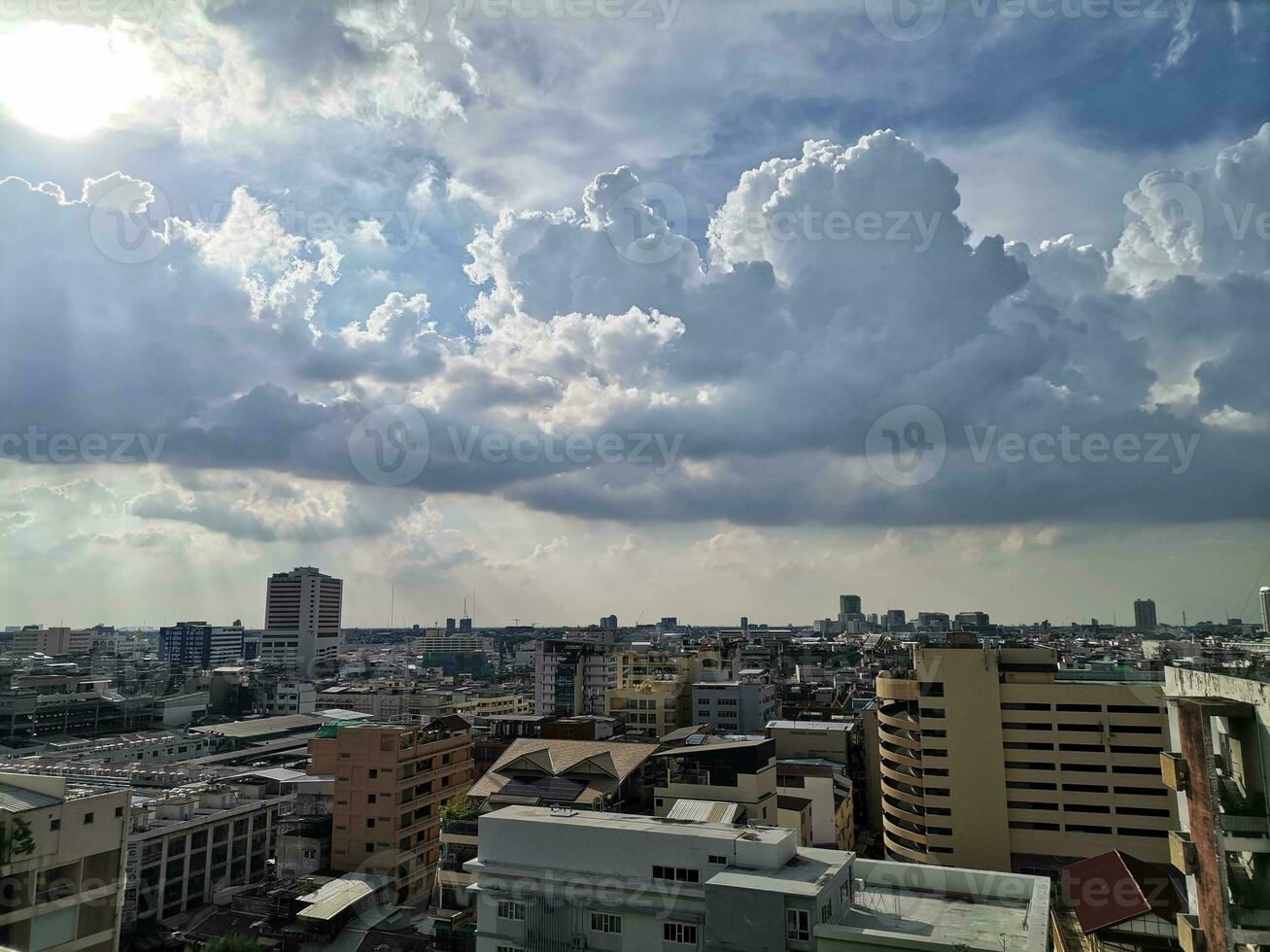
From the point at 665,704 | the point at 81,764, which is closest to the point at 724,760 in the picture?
the point at 665,704

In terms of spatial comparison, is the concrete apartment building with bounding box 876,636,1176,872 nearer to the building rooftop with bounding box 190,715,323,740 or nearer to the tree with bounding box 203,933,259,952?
the tree with bounding box 203,933,259,952

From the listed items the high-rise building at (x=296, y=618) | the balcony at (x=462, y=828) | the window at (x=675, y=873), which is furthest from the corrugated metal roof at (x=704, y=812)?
the high-rise building at (x=296, y=618)

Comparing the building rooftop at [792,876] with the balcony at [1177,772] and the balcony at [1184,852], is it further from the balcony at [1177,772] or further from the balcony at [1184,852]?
the balcony at [1177,772]

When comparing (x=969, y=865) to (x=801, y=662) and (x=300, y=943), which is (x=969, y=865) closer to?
(x=300, y=943)

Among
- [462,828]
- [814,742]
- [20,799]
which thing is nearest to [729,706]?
[814,742]

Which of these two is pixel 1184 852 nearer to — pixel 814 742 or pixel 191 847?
pixel 191 847

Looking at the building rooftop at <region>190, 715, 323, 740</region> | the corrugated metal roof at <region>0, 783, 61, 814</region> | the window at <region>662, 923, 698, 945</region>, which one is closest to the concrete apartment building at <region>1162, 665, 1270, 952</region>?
the window at <region>662, 923, 698, 945</region>
